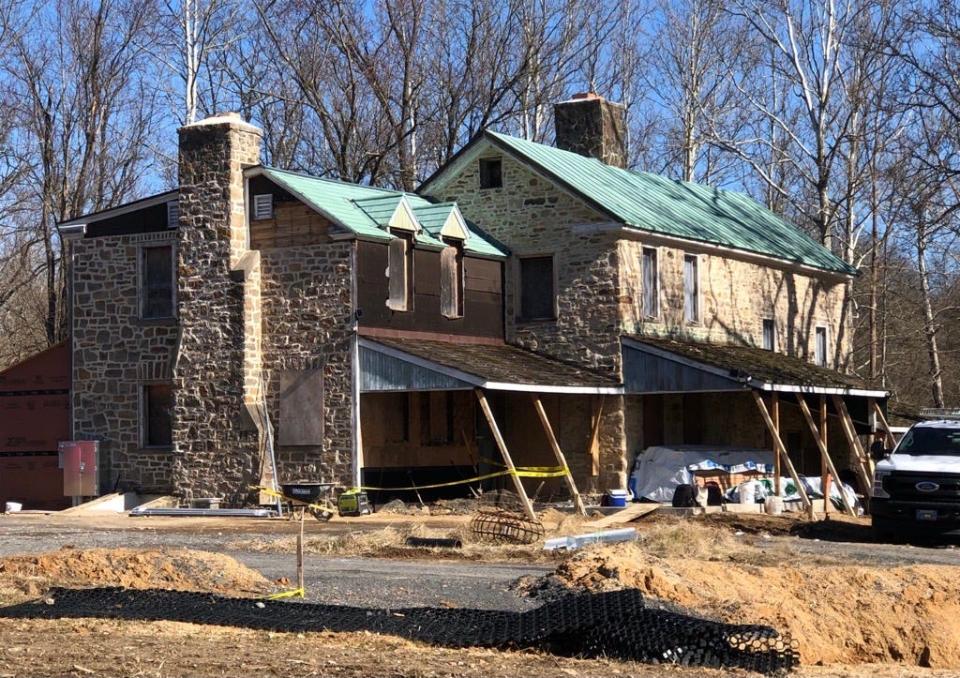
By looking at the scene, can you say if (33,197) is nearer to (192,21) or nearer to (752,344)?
(192,21)

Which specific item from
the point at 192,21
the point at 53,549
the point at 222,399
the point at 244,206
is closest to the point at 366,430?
the point at 222,399

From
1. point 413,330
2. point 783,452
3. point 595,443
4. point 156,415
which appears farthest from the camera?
point 156,415

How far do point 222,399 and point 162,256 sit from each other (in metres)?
3.65

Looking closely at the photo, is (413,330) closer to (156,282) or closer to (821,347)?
(156,282)

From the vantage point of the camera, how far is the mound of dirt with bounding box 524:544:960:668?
45.3 ft

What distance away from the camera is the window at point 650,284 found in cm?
3098

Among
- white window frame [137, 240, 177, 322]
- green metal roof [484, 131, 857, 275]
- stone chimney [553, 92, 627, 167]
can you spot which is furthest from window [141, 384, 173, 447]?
stone chimney [553, 92, 627, 167]

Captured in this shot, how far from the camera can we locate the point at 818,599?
1452 cm

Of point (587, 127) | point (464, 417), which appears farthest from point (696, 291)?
point (464, 417)

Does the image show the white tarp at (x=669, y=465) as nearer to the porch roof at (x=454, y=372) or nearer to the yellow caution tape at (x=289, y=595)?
the porch roof at (x=454, y=372)

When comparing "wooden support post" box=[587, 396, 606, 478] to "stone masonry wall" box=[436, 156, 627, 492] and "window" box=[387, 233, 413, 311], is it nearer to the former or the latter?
"stone masonry wall" box=[436, 156, 627, 492]

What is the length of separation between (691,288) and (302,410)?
362 inches

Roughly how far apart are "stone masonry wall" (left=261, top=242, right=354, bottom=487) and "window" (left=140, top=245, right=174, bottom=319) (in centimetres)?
266

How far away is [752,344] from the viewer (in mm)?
34500
